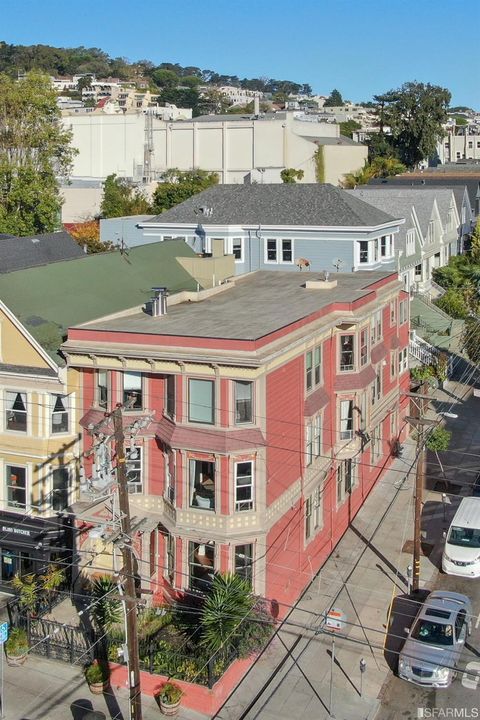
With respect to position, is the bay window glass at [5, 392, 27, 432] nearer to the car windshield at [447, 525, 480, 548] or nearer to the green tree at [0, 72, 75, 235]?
the car windshield at [447, 525, 480, 548]

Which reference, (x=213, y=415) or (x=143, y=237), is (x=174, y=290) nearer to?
(x=213, y=415)

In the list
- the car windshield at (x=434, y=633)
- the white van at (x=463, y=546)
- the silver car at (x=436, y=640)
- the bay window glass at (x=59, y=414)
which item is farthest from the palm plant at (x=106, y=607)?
the white van at (x=463, y=546)

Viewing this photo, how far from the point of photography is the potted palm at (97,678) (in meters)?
25.4

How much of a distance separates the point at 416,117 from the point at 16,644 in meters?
105

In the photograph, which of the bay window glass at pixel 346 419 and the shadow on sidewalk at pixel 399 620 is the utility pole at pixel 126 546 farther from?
the bay window glass at pixel 346 419

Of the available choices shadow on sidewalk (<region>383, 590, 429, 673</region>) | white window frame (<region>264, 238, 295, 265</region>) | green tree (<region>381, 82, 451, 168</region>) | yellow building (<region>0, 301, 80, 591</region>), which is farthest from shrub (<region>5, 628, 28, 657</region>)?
green tree (<region>381, 82, 451, 168</region>)

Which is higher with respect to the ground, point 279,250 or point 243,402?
point 279,250

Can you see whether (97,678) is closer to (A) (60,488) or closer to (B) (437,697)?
(A) (60,488)

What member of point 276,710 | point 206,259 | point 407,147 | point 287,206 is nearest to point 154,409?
point 276,710

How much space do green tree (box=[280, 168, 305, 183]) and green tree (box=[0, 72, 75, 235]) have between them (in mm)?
23807

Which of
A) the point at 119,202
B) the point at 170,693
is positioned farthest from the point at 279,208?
the point at 170,693

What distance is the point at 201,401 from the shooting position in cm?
2739

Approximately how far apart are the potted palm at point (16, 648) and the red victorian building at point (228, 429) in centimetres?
403

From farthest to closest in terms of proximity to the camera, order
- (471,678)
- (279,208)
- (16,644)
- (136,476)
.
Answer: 1. (279,208)
2. (136,476)
3. (16,644)
4. (471,678)
